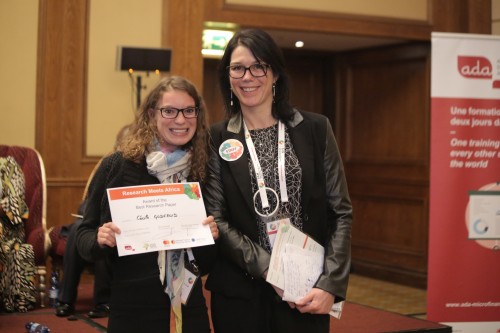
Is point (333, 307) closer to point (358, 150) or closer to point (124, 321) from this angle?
point (124, 321)

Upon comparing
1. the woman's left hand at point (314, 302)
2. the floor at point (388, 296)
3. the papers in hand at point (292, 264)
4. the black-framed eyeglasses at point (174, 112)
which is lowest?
the floor at point (388, 296)

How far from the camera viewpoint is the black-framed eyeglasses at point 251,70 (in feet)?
7.36

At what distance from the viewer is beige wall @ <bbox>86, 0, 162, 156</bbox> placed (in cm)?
678

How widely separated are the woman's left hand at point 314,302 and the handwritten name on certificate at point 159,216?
0.33 metres

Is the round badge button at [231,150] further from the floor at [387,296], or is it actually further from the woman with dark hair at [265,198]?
the floor at [387,296]

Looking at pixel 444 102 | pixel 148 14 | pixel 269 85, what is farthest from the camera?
pixel 148 14

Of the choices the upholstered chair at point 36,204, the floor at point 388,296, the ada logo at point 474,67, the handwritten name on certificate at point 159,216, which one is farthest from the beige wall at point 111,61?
the handwritten name on certificate at point 159,216

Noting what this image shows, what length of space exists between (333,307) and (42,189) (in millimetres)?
3900

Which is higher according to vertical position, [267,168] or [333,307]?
[267,168]

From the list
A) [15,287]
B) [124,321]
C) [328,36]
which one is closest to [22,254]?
[15,287]

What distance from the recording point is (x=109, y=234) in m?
2.11

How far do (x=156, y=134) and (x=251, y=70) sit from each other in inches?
14.3

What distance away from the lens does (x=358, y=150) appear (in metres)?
8.91

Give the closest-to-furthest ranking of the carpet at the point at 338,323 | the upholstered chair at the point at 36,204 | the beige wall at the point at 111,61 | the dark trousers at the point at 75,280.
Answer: the carpet at the point at 338,323, the dark trousers at the point at 75,280, the upholstered chair at the point at 36,204, the beige wall at the point at 111,61
